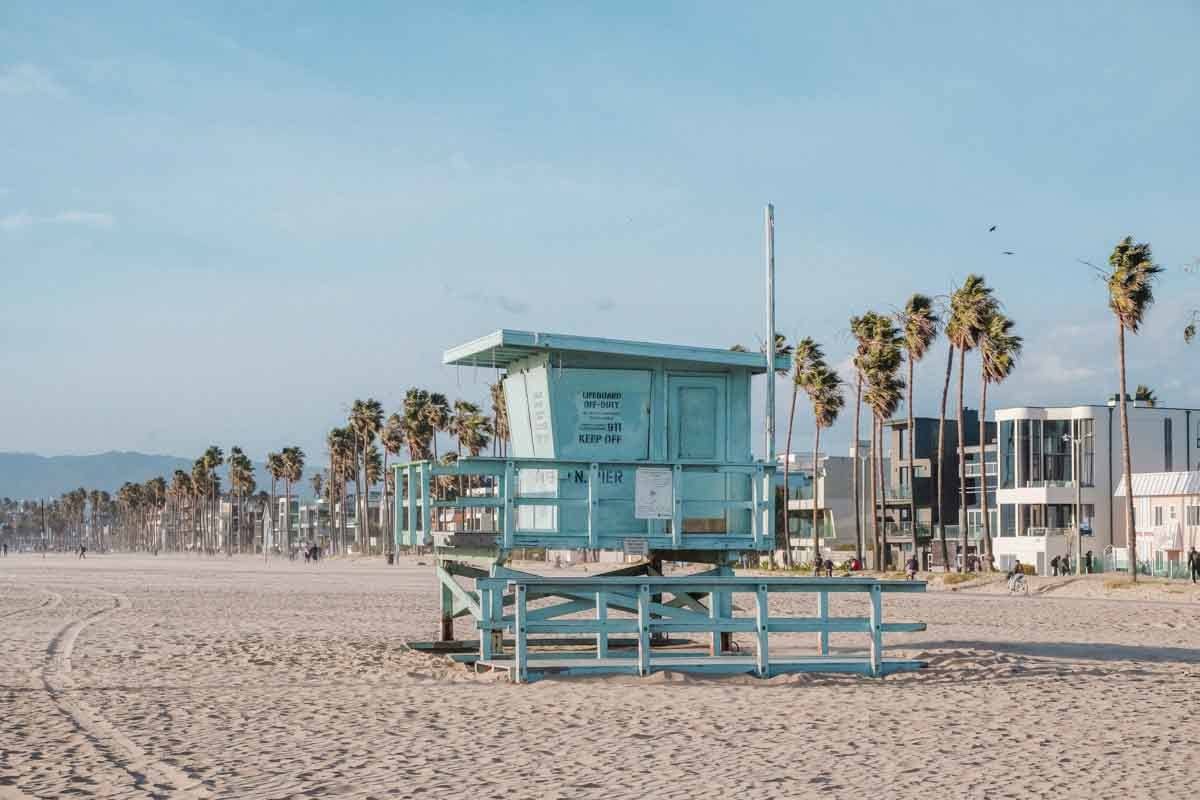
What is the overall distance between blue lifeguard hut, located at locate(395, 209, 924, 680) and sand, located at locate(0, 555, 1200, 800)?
0.78 m

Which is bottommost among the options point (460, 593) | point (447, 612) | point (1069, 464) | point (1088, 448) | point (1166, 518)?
point (447, 612)

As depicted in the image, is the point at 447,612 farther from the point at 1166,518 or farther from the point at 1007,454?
the point at 1007,454

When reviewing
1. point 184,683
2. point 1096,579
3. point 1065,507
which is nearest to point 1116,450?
point 1065,507

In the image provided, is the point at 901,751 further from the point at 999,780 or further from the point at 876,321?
the point at 876,321

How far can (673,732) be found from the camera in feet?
42.9

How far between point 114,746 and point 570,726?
4104 millimetres

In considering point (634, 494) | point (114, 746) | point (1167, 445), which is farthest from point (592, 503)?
point (1167, 445)

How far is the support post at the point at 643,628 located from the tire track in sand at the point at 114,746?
641cm

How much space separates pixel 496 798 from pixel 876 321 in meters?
57.9

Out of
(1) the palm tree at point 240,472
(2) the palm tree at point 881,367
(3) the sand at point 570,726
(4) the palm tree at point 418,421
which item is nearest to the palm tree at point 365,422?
(4) the palm tree at point 418,421

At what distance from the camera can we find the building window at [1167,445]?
246 feet

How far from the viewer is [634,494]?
18.0 m

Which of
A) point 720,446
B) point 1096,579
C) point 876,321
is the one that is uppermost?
point 876,321

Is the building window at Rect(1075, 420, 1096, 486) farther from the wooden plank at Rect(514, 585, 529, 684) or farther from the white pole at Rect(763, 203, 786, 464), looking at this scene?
the wooden plank at Rect(514, 585, 529, 684)
